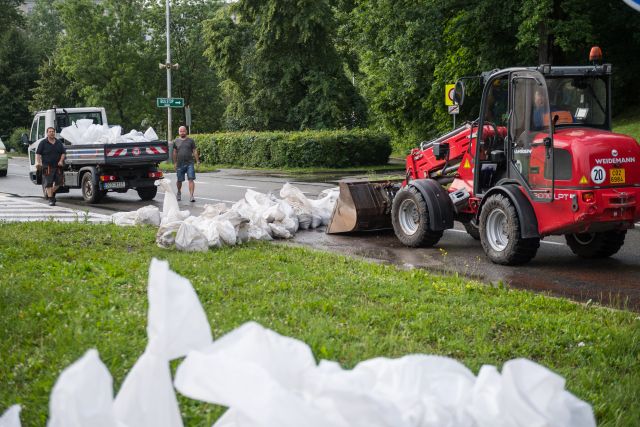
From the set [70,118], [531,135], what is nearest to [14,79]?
[70,118]

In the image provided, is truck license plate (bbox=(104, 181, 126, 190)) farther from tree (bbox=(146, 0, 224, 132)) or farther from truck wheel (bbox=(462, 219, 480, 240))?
tree (bbox=(146, 0, 224, 132))

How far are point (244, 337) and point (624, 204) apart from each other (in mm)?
8027

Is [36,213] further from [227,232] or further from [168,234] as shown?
[227,232]

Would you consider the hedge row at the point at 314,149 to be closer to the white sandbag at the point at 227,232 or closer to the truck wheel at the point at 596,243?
the white sandbag at the point at 227,232

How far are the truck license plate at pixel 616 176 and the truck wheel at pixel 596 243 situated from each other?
1.28m

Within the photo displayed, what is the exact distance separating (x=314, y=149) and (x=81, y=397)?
31472mm

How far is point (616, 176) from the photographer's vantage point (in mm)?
9281

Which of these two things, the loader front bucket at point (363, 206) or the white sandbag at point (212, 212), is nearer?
the white sandbag at point (212, 212)

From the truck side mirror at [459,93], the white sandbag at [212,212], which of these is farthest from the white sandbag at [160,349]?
the white sandbag at [212,212]

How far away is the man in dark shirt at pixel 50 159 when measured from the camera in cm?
1892

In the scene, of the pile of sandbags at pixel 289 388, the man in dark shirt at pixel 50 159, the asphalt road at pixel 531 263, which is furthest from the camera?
the man in dark shirt at pixel 50 159

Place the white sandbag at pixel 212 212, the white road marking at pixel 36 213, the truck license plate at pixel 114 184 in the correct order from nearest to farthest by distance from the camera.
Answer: the white sandbag at pixel 212 212 < the white road marking at pixel 36 213 < the truck license plate at pixel 114 184

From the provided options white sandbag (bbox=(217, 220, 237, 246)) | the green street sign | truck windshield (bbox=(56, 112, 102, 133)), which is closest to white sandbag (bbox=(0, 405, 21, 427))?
white sandbag (bbox=(217, 220, 237, 246))

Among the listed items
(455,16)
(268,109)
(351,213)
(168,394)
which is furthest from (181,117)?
(168,394)
